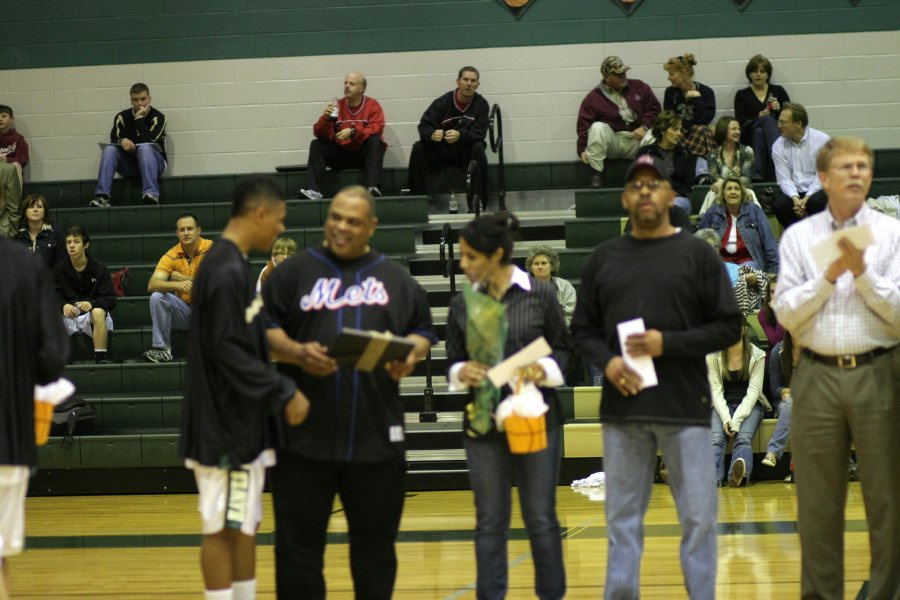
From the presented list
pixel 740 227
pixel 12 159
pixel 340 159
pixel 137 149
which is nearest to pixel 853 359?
pixel 740 227

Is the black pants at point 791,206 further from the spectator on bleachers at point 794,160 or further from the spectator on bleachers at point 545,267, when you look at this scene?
the spectator on bleachers at point 545,267

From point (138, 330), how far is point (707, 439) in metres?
7.04

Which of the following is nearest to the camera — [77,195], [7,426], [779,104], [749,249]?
[7,426]

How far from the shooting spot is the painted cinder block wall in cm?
1216

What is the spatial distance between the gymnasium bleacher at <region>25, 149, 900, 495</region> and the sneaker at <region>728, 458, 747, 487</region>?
0.38 m

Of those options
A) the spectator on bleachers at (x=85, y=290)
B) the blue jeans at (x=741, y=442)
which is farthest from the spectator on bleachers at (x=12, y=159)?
the blue jeans at (x=741, y=442)

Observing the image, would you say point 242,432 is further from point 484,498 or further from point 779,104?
point 779,104

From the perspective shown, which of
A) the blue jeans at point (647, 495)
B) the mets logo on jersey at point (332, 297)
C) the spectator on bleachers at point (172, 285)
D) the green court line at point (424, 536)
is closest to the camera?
the blue jeans at point (647, 495)

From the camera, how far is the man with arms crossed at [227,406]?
4078mm

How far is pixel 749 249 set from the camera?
33.8 ft

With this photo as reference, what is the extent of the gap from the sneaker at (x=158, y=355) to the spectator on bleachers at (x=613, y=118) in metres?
4.24

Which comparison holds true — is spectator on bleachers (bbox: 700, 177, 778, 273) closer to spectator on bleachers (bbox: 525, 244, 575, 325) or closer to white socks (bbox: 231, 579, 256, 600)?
spectator on bleachers (bbox: 525, 244, 575, 325)

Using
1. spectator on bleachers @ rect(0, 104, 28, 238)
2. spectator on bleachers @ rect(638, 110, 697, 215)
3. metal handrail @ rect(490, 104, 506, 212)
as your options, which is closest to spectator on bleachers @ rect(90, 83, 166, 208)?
spectator on bleachers @ rect(0, 104, 28, 238)

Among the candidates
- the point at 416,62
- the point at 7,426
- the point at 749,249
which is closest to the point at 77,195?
the point at 416,62
